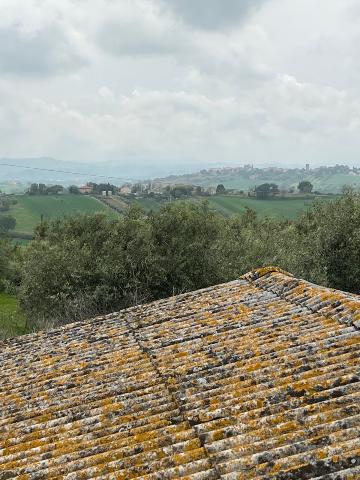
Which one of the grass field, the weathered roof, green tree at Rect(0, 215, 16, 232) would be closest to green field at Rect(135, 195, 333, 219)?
green tree at Rect(0, 215, 16, 232)

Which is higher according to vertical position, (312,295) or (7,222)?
(312,295)

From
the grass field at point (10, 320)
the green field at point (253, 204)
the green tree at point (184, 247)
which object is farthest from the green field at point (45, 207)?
the green tree at point (184, 247)

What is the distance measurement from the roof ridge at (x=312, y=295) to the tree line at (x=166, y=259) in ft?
27.8

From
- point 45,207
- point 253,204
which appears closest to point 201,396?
point 253,204

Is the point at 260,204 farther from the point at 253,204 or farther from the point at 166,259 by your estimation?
the point at 166,259

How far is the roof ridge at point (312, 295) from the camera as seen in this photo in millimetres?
7566

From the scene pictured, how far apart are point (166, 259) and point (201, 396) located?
1618 cm

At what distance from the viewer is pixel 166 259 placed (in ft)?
72.4

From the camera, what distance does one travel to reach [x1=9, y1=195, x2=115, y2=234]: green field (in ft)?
316

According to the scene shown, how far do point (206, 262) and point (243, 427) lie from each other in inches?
683

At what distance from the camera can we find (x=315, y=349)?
656 centimetres

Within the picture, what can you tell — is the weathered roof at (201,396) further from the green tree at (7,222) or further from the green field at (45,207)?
the green tree at (7,222)

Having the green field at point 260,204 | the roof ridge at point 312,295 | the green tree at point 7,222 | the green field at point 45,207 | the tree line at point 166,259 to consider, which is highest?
the roof ridge at point 312,295

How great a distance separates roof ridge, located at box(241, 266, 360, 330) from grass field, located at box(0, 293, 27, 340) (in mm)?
15110
